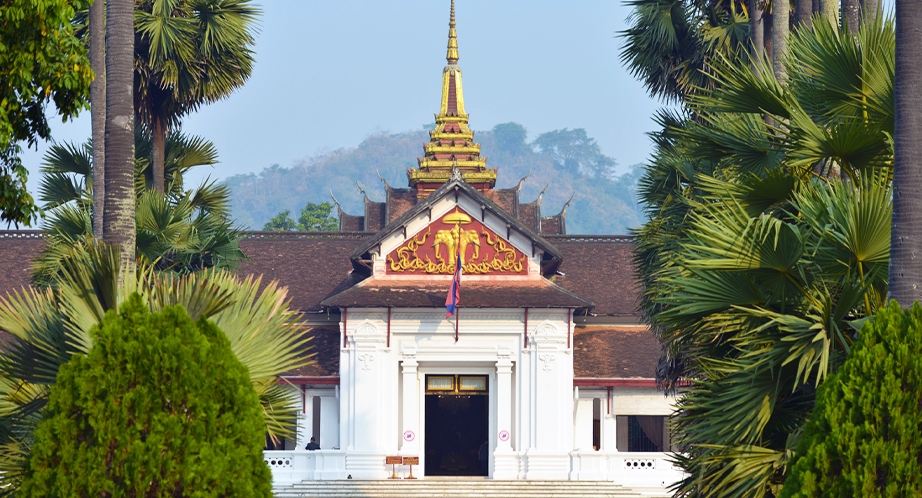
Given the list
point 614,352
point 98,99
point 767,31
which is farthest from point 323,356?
point 98,99

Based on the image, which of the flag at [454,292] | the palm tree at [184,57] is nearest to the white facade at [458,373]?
the flag at [454,292]

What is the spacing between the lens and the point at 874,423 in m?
12.6

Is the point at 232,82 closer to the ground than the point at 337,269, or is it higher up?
higher up

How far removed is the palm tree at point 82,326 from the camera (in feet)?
45.5

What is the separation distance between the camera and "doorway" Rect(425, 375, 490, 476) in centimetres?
3909

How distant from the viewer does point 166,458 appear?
1265cm

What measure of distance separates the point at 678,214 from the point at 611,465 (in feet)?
35.4

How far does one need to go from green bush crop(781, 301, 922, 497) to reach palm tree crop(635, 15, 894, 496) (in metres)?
0.64

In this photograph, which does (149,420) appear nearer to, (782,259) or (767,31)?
Result: (782,259)

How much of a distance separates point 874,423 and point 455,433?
28.3 metres

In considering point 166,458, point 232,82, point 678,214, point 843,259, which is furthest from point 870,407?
point 232,82

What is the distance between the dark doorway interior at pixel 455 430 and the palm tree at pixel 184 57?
1373 cm

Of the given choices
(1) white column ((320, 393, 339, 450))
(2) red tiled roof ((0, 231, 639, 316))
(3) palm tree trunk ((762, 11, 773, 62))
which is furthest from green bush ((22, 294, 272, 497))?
(2) red tiled roof ((0, 231, 639, 316))

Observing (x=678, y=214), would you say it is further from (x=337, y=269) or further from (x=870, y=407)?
(x=337, y=269)
